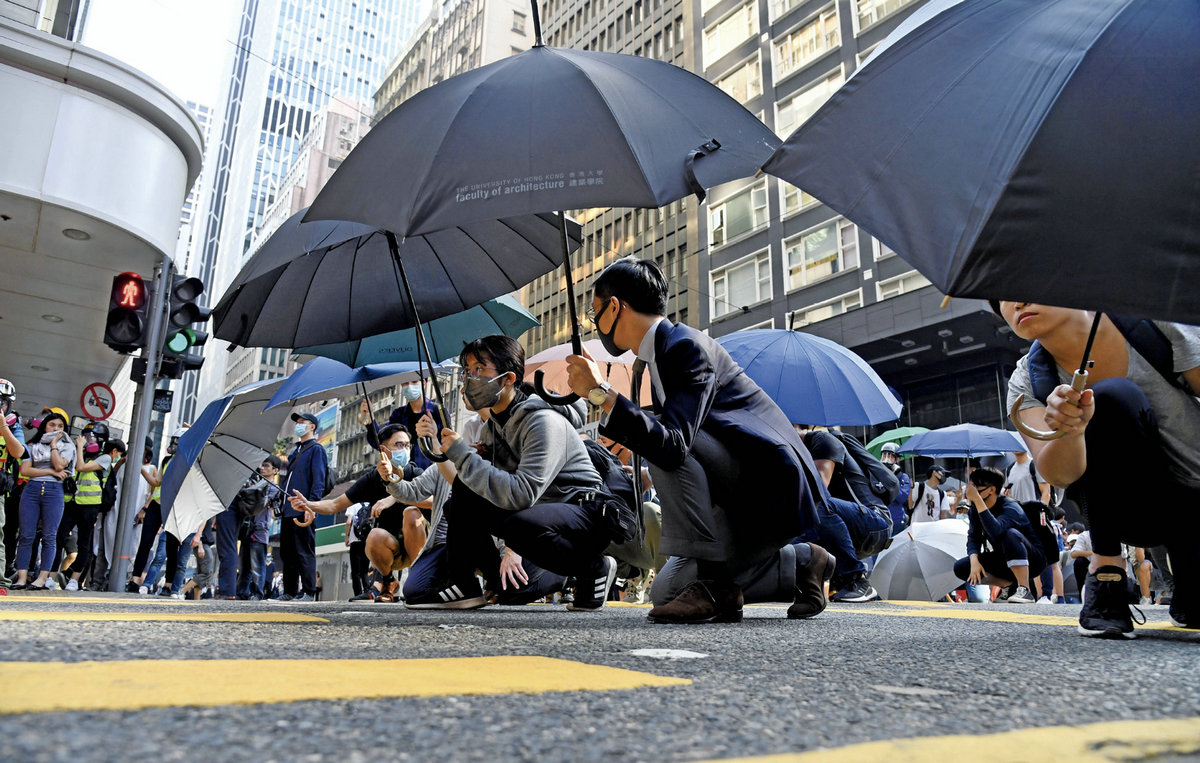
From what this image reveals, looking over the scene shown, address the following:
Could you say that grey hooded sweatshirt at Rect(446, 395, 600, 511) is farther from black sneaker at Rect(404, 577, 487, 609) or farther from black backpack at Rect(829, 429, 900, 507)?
black backpack at Rect(829, 429, 900, 507)

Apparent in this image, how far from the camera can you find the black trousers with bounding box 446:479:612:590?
3.94 meters

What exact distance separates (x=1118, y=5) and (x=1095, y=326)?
2.78ft

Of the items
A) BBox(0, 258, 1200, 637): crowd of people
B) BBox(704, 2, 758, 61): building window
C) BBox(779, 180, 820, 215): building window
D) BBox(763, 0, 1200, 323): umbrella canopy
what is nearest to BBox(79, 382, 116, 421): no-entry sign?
BBox(0, 258, 1200, 637): crowd of people

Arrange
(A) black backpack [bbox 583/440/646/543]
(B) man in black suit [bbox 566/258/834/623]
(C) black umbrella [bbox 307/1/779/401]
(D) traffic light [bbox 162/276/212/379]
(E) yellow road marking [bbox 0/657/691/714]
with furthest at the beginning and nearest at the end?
(D) traffic light [bbox 162/276/212/379], (A) black backpack [bbox 583/440/646/543], (B) man in black suit [bbox 566/258/834/623], (C) black umbrella [bbox 307/1/779/401], (E) yellow road marking [bbox 0/657/691/714]

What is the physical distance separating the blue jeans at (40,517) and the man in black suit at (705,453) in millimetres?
7150

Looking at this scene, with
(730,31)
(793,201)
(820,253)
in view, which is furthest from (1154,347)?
(730,31)

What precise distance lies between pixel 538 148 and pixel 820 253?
1135 inches

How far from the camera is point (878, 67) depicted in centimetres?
262

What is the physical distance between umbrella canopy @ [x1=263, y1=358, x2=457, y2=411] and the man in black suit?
12.8 ft

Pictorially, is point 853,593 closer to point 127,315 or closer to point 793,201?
point 127,315

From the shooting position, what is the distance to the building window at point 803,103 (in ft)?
103

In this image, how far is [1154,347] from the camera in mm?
2670

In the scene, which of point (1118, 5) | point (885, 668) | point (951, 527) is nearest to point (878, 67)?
point (1118, 5)

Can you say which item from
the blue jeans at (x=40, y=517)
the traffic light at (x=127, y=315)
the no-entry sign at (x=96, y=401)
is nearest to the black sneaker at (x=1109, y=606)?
the traffic light at (x=127, y=315)
